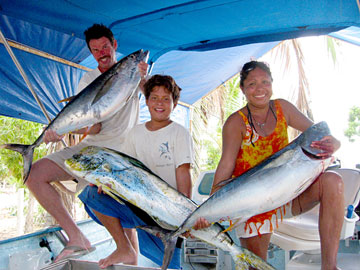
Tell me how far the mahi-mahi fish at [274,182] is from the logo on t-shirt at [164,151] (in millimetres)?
786

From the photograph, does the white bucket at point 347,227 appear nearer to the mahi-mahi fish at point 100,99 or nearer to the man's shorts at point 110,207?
the man's shorts at point 110,207

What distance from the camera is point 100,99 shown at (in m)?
Answer: 2.47

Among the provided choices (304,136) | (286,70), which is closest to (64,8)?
(304,136)

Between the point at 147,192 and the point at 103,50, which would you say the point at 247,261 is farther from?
the point at 103,50

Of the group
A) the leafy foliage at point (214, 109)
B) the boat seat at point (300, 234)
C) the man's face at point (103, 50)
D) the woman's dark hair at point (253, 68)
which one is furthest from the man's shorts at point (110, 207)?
the leafy foliage at point (214, 109)

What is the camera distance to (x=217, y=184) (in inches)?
89.8

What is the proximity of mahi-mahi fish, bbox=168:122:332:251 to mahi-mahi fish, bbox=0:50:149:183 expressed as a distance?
1.00 metres

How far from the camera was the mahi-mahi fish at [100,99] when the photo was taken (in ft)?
8.11

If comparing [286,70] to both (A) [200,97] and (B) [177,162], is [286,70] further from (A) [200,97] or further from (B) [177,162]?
(B) [177,162]

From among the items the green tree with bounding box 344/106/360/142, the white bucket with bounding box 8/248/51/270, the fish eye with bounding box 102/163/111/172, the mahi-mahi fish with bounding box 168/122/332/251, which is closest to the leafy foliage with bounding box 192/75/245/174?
the white bucket with bounding box 8/248/51/270

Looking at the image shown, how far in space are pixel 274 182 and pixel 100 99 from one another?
1309 mm

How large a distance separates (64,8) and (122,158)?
153 cm

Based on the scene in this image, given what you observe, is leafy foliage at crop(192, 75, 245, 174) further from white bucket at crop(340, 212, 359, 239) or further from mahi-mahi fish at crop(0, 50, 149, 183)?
mahi-mahi fish at crop(0, 50, 149, 183)

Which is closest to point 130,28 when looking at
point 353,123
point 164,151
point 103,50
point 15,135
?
point 103,50
